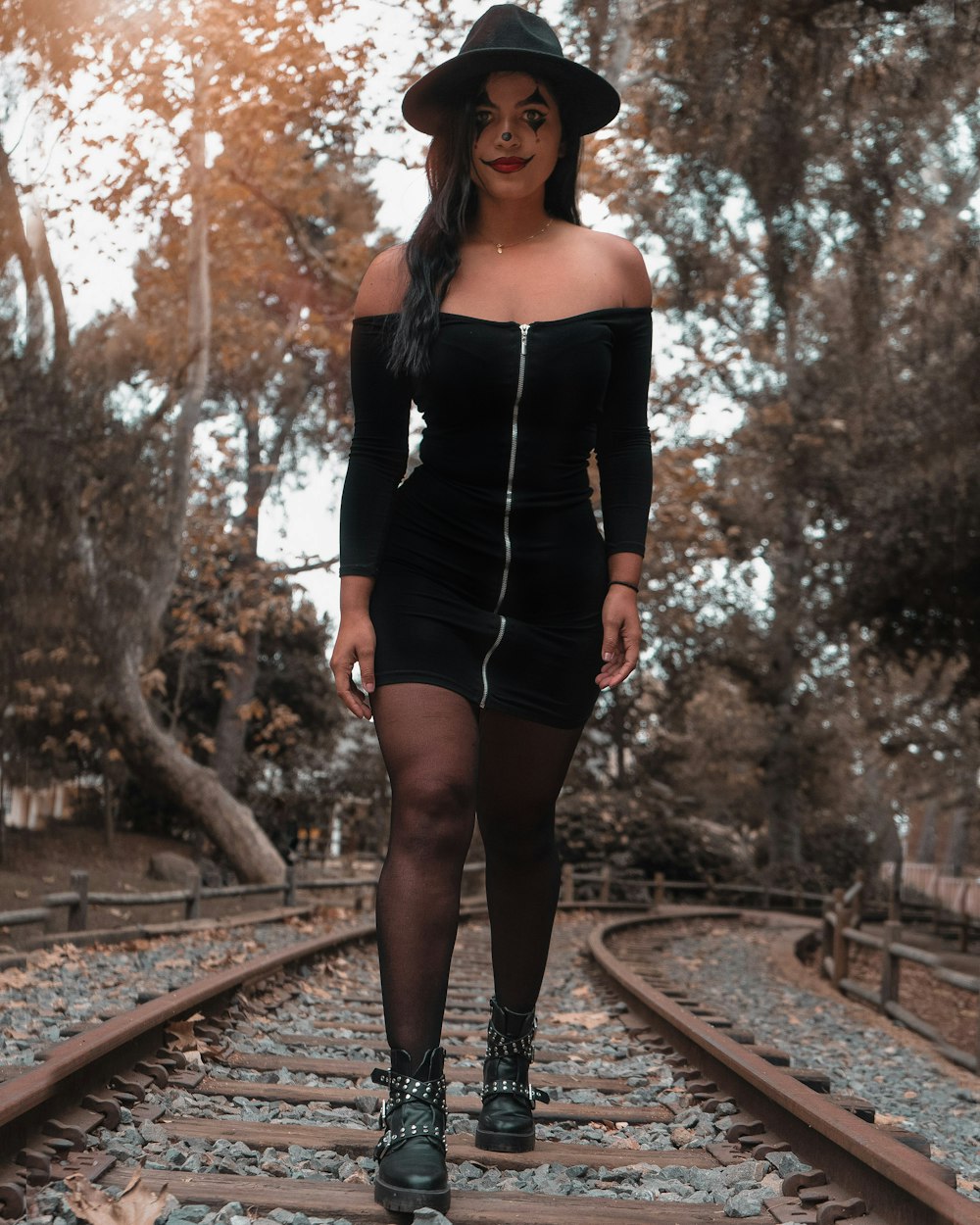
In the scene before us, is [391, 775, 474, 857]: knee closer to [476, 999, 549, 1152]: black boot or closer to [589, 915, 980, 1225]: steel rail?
[476, 999, 549, 1152]: black boot

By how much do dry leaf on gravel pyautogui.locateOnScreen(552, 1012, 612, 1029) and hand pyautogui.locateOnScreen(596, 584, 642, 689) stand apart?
3144 mm

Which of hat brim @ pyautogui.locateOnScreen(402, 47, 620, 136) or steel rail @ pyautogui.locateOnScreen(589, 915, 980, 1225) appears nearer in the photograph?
steel rail @ pyautogui.locateOnScreen(589, 915, 980, 1225)

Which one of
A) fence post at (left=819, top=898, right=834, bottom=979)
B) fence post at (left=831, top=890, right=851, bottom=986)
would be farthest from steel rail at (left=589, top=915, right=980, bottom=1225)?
fence post at (left=819, top=898, right=834, bottom=979)

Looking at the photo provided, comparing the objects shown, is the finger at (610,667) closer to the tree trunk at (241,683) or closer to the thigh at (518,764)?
the thigh at (518,764)

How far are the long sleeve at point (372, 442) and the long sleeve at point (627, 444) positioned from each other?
0.46 meters

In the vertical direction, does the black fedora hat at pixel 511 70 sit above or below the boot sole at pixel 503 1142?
above

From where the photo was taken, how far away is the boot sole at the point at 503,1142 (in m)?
2.74

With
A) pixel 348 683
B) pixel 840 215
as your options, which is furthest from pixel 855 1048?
pixel 840 215

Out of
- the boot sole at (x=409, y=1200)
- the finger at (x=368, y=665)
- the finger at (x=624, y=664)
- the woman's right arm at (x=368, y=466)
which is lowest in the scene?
the boot sole at (x=409, y=1200)

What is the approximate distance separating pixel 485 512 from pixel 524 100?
90 cm

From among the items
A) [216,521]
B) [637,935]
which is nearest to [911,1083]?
[637,935]

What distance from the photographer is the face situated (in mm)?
2807

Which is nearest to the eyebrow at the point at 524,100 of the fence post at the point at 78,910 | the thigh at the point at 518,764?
the thigh at the point at 518,764

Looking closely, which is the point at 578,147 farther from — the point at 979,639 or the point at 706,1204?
the point at 979,639
